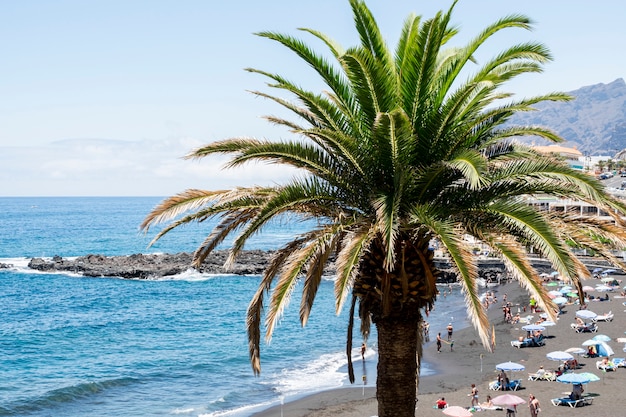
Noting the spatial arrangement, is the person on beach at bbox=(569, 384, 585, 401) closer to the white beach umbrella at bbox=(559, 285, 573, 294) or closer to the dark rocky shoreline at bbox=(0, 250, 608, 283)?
the white beach umbrella at bbox=(559, 285, 573, 294)

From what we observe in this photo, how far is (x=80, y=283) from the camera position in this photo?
261 ft

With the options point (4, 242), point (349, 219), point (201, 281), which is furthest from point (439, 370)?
point (4, 242)

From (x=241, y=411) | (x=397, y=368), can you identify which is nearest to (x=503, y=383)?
(x=241, y=411)

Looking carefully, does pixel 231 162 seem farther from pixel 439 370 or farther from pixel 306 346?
pixel 306 346

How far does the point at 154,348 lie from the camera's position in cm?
4809

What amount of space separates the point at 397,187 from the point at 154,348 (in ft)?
138

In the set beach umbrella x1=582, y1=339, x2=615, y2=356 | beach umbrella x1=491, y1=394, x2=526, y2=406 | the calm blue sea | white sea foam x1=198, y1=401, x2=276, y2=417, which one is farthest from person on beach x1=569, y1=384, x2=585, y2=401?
white sea foam x1=198, y1=401, x2=276, y2=417

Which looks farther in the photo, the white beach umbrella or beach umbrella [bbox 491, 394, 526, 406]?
the white beach umbrella

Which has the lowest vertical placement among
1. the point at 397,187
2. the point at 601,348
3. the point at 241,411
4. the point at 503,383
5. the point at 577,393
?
the point at 241,411

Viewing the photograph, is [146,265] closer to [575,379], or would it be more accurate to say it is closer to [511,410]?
[511,410]

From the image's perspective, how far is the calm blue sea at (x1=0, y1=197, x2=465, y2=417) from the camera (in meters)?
34.9

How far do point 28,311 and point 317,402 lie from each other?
1646 inches

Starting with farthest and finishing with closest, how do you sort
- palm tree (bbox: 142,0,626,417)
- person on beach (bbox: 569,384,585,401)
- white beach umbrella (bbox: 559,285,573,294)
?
white beach umbrella (bbox: 559,285,573,294) < person on beach (bbox: 569,384,585,401) < palm tree (bbox: 142,0,626,417)

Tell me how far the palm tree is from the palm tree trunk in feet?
0.05
